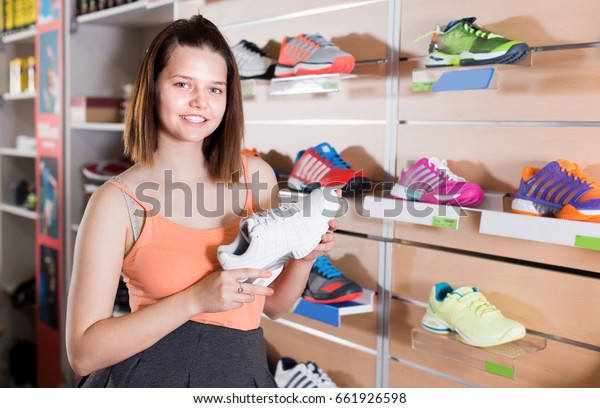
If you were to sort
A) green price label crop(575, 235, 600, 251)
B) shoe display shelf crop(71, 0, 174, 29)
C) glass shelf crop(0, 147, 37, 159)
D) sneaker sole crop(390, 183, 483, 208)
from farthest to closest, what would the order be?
1. glass shelf crop(0, 147, 37, 159)
2. shoe display shelf crop(71, 0, 174, 29)
3. sneaker sole crop(390, 183, 483, 208)
4. green price label crop(575, 235, 600, 251)

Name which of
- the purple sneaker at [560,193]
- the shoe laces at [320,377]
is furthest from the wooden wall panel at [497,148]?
the shoe laces at [320,377]

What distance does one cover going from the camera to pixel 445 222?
1.93 metres

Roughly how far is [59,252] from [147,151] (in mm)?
2709

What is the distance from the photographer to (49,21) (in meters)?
3.79

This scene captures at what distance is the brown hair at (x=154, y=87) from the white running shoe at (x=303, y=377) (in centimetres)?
117

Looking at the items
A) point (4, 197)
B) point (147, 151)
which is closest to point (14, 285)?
point (4, 197)

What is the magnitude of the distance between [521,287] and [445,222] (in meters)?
0.34

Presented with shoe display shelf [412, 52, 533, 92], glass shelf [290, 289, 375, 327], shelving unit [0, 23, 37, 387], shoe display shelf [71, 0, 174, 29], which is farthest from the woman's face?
shelving unit [0, 23, 37, 387]

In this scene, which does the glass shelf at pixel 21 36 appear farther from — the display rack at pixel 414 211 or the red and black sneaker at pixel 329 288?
the display rack at pixel 414 211

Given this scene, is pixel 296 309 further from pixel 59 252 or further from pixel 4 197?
pixel 4 197

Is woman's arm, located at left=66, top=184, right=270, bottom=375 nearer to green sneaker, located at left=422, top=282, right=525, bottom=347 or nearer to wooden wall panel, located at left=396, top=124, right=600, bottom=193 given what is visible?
green sneaker, located at left=422, top=282, right=525, bottom=347

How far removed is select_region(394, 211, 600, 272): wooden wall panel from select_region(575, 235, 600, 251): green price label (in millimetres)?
248

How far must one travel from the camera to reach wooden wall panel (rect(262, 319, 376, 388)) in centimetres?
249

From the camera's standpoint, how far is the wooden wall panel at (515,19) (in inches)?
70.9
